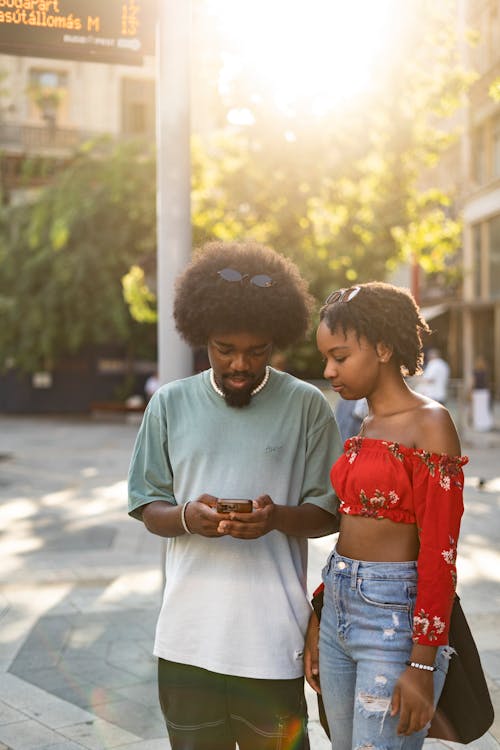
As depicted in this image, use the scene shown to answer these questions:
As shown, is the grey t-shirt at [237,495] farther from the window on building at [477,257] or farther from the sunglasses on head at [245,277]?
the window on building at [477,257]

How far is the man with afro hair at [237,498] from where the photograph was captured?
2.32 meters

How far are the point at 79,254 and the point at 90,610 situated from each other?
18.0m

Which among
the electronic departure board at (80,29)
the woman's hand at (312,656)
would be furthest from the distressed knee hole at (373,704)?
the electronic departure board at (80,29)

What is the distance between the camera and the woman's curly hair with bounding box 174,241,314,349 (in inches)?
93.1

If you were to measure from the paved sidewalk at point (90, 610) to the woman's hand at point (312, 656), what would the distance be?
4.92ft

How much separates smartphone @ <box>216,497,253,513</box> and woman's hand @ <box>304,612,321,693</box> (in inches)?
18.4

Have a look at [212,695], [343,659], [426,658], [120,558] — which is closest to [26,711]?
[212,695]

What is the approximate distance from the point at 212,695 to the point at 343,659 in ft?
1.26

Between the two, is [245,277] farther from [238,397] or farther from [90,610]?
[90,610]

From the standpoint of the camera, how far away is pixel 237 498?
2326mm

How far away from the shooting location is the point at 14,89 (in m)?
31.7

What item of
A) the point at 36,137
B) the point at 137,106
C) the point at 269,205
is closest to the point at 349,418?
the point at 269,205

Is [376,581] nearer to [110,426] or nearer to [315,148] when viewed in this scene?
[315,148]

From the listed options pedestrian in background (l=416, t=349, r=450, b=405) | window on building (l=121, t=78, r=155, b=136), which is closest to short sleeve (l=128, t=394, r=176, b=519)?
pedestrian in background (l=416, t=349, r=450, b=405)
